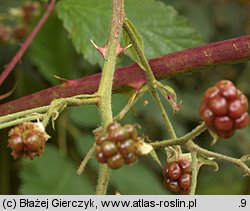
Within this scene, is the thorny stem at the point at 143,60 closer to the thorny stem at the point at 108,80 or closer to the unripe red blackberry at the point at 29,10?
the thorny stem at the point at 108,80

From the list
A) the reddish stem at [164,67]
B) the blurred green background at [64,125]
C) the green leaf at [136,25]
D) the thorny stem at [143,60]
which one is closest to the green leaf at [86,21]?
the green leaf at [136,25]

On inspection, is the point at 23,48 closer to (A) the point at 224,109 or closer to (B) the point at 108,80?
(B) the point at 108,80

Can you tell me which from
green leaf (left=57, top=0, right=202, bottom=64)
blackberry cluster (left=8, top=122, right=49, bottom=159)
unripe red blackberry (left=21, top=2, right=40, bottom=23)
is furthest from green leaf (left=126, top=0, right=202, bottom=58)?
blackberry cluster (left=8, top=122, right=49, bottom=159)

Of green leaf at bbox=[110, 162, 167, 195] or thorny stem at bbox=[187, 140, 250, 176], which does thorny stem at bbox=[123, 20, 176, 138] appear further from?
green leaf at bbox=[110, 162, 167, 195]

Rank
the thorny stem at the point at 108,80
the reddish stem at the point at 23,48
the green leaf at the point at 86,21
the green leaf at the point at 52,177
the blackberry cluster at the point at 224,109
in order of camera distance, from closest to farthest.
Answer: the blackberry cluster at the point at 224,109 < the thorny stem at the point at 108,80 < the reddish stem at the point at 23,48 < the green leaf at the point at 86,21 < the green leaf at the point at 52,177

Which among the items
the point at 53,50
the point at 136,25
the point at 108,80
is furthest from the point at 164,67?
the point at 53,50

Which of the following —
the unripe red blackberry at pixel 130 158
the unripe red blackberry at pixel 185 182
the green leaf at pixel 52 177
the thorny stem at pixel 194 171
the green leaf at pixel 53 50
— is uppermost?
the unripe red blackberry at pixel 130 158
